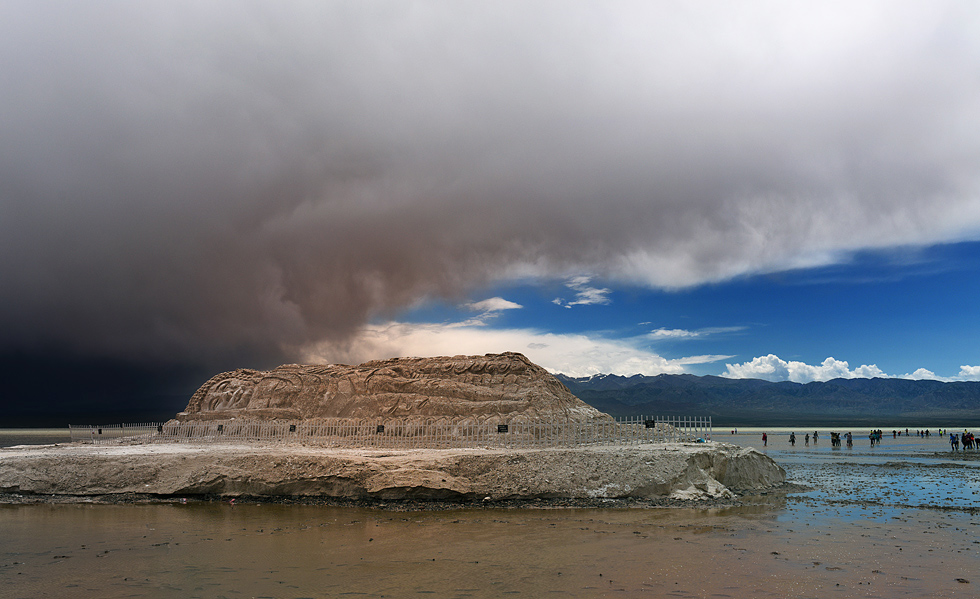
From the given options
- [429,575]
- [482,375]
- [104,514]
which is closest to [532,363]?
[482,375]

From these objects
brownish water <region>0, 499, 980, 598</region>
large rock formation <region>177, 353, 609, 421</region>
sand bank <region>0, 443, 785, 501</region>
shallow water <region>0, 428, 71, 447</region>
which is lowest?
shallow water <region>0, 428, 71, 447</region>

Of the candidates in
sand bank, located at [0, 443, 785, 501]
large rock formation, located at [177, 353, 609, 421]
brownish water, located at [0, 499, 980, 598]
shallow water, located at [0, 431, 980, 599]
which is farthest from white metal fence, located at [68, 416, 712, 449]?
brownish water, located at [0, 499, 980, 598]

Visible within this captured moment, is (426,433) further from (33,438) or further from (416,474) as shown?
(33,438)

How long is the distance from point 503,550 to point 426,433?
21.2 m

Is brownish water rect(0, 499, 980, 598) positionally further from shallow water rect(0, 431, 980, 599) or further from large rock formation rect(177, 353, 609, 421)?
large rock formation rect(177, 353, 609, 421)

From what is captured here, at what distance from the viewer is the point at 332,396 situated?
45.6m

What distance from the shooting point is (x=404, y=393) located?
43.5m

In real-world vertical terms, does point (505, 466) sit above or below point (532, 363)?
below

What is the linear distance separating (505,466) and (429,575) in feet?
33.3

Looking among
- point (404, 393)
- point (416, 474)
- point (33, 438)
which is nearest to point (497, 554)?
point (416, 474)

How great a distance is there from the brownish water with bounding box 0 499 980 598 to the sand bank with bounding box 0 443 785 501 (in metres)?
1.77

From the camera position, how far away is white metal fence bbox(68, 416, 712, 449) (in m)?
28.2

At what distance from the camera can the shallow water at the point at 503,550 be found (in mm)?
11359

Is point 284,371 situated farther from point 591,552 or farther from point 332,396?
point 591,552
